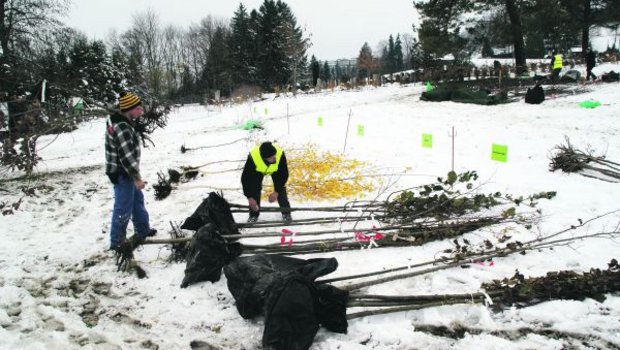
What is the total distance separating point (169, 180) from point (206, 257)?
3.38m

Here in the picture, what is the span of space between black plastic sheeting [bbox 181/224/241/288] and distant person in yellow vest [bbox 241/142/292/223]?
1.12m

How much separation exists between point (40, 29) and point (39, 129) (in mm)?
12560

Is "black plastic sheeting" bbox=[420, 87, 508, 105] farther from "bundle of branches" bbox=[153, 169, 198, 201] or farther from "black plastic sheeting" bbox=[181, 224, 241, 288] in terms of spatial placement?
"black plastic sheeting" bbox=[181, 224, 241, 288]

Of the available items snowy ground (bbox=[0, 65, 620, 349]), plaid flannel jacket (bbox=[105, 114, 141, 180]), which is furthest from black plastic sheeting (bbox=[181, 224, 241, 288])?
plaid flannel jacket (bbox=[105, 114, 141, 180])

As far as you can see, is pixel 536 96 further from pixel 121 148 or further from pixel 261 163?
pixel 121 148

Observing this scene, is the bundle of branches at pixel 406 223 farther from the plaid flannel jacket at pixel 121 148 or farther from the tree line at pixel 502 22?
the tree line at pixel 502 22

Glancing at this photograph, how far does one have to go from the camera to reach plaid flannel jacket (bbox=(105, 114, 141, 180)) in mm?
3975

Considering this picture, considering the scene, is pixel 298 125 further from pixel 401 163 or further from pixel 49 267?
pixel 49 267

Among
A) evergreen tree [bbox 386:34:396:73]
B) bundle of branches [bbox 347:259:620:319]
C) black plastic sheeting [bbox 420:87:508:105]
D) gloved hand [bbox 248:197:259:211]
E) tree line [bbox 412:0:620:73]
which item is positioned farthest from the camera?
evergreen tree [bbox 386:34:396:73]

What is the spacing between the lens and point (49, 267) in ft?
13.4

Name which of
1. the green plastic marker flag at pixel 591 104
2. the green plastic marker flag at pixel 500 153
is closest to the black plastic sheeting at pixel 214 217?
the green plastic marker flag at pixel 500 153

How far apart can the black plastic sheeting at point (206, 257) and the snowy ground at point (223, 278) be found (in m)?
0.10

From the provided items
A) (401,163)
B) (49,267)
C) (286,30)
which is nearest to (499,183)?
(401,163)

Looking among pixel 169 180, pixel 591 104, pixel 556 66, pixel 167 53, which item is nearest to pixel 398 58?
pixel 167 53
